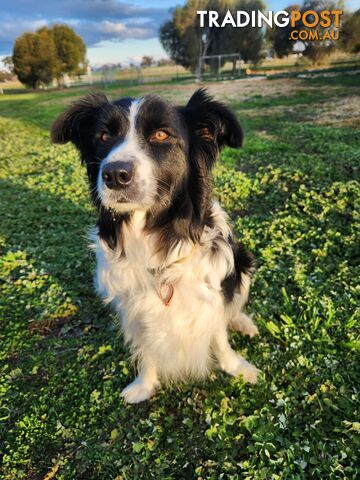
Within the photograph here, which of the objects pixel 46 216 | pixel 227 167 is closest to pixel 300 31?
pixel 227 167

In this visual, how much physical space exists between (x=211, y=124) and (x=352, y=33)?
105 ft

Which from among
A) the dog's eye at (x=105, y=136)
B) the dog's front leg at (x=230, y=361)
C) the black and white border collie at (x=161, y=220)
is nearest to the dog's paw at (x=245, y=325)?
the dog's front leg at (x=230, y=361)

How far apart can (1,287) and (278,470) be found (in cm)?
346

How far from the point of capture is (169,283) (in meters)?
2.60

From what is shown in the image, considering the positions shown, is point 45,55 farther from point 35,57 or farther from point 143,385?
point 143,385

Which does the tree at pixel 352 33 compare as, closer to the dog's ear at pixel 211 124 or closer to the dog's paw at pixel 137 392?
the dog's ear at pixel 211 124

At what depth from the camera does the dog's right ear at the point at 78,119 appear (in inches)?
105

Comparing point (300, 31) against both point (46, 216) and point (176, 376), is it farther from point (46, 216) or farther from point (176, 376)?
point (176, 376)

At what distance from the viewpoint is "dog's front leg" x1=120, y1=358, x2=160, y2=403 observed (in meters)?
2.92

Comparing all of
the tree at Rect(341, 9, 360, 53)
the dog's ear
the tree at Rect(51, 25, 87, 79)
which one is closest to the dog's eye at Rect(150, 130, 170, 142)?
the dog's ear

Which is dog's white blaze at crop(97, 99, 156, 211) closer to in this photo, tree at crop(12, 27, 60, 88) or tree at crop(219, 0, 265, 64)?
tree at crop(219, 0, 265, 64)

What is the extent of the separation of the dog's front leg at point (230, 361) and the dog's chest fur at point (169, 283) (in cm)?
20

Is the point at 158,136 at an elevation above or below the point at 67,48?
below

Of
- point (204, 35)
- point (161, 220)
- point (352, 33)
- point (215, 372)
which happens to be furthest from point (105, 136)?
point (204, 35)
